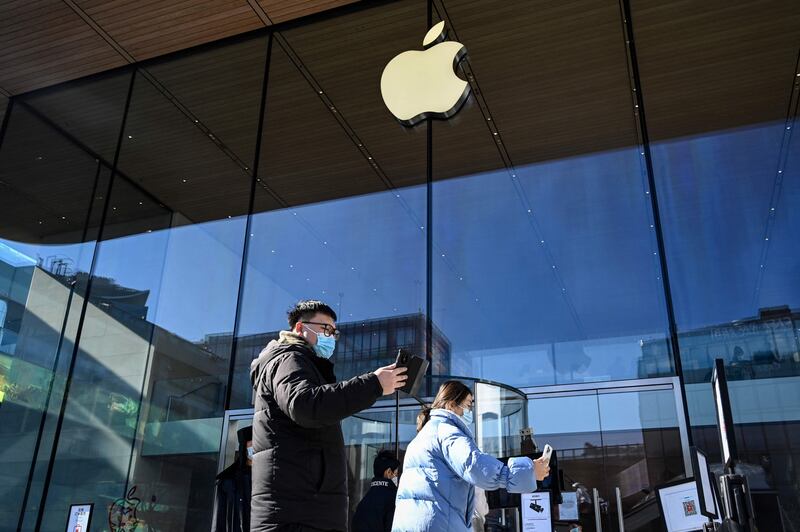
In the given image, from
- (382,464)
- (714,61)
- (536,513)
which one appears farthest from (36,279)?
(714,61)

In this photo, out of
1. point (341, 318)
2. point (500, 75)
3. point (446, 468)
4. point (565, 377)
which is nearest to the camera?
point (446, 468)

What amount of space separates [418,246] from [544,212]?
4.36 feet

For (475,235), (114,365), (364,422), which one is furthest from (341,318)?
(114,365)

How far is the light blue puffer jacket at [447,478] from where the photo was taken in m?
2.83

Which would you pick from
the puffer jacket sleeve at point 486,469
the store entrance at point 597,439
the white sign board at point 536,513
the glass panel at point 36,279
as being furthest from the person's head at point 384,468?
the glass panel at point 36,279

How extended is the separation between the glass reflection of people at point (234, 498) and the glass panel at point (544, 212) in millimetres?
2882

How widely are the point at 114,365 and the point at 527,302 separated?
475cm

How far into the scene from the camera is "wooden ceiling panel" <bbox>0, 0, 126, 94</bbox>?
27.0 ft

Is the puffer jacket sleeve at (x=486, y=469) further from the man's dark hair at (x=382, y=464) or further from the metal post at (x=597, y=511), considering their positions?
the metal post at (x=597, y=511)

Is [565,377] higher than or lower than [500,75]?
lower

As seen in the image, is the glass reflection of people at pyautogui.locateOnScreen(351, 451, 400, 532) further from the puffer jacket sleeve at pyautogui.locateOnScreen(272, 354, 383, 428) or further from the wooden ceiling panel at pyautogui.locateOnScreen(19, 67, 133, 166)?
the wooden ceiling panel at pyautogui.locateOnScreen(19, 67, 133, 166)

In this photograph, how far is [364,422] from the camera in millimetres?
6812

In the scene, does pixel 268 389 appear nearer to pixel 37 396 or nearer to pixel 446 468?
pixel 446 468

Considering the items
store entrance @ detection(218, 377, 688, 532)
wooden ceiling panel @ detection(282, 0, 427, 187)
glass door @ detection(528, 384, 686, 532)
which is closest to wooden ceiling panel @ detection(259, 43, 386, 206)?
wooden ceiling panel @ detection(282, 0, 427, 187)
